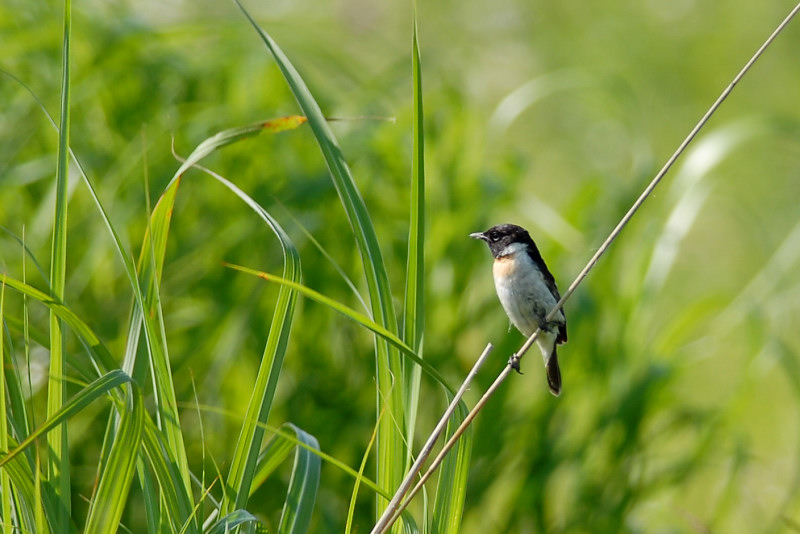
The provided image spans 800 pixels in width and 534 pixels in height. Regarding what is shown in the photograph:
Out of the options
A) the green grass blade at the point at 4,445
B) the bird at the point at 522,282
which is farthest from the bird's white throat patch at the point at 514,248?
the green grass blade at the point at 4,445

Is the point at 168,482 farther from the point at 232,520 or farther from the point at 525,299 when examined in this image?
the point at 525,299

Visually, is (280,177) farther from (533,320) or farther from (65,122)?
(65,122)

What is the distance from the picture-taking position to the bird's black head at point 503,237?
2.40m

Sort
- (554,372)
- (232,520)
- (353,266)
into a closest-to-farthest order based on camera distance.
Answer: (232,520)
(554,372)
(353,266)

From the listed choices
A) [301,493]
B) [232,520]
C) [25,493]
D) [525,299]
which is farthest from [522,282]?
[25,493]

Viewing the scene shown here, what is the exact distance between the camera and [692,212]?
305cm

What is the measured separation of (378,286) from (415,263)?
0.26ft

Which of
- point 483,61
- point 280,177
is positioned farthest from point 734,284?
point 280,177

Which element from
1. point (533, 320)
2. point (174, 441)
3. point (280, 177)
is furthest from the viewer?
point (280, 177)

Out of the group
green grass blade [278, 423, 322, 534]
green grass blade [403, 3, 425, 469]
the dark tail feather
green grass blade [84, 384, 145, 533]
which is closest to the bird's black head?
the dark tail feather

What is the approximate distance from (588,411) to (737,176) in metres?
5.92

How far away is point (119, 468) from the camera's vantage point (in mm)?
1329

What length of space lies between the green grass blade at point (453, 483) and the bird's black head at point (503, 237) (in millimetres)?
951

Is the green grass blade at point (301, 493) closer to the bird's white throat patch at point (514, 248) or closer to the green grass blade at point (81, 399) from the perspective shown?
the green grass blade at point (81, 399)
